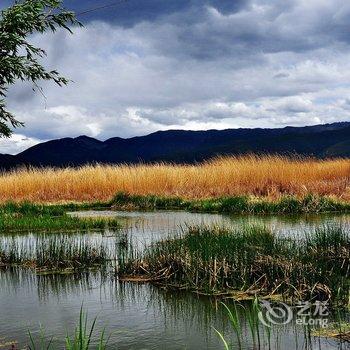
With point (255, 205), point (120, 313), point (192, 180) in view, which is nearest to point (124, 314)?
point (120, 313)

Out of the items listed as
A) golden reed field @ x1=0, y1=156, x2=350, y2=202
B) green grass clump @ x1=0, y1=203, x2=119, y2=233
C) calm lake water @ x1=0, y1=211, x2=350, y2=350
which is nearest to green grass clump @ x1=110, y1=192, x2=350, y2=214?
golden reed field @ x1=0, y1=156, x2=350, y2=202

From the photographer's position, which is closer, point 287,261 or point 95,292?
point 287,261

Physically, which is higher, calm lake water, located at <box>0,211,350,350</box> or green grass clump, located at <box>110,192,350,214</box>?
green grass clump, located at <box>110,192,350,214</box>

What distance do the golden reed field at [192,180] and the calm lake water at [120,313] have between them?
570 inches

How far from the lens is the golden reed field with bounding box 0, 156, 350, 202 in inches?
957

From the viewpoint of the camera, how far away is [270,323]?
264 inches

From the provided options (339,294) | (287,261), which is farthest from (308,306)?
(287,261)

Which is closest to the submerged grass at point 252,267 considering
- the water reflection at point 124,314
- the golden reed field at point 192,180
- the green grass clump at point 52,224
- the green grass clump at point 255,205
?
the water reflection at point 124,314

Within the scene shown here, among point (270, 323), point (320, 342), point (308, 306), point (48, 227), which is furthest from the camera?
point (48, 227)

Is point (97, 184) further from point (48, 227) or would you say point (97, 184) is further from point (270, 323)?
point (270, 323)

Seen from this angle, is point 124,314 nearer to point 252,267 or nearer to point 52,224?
point 252,267

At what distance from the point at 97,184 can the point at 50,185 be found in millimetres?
2308

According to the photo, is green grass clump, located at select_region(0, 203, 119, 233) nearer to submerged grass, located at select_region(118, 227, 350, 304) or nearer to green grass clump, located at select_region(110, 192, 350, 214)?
green grass clump, located at select_region(110, 192, 350, 214)

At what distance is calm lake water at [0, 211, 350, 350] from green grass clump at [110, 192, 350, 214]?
11.2 meters
